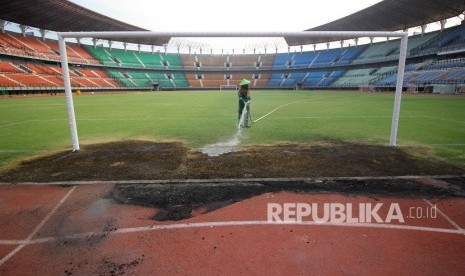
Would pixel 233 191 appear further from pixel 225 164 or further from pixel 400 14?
pixel 400 14

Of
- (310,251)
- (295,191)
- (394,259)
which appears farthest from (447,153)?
(310,251)

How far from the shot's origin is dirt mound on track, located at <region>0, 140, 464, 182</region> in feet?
18.0

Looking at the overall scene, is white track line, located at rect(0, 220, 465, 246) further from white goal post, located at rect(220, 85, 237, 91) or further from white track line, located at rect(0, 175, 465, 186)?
white goal post, located at rect(220, 85, 237, 91)

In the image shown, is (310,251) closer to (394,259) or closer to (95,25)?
(394,259)

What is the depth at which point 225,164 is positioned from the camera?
242 inches

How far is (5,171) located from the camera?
19.1 ft

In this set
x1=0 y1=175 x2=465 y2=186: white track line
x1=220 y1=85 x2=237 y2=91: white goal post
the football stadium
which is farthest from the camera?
x1=220 y1=85 x2=237 y2=91: white goal post

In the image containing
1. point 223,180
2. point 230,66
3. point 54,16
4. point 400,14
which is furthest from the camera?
point 230,66

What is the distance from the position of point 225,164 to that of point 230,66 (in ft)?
271

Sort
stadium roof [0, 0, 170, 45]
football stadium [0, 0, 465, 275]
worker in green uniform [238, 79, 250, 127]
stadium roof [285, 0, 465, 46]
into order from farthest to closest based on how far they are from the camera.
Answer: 1. stadium roof [285, 0, 465, 46]
2. stadium roof [0, 0, 170, 45]
3. worker in green uniform [238, 79, 250, 127]
4. football stadium [0, 0, 465, 275]

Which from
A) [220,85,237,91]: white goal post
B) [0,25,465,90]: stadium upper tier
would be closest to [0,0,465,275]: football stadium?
[0,25,465,90]: stadium upper tier

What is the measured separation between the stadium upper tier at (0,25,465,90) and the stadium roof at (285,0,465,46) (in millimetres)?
4796

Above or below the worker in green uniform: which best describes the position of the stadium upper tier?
above

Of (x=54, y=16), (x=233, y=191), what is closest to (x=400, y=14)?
(x=233, y=191)
